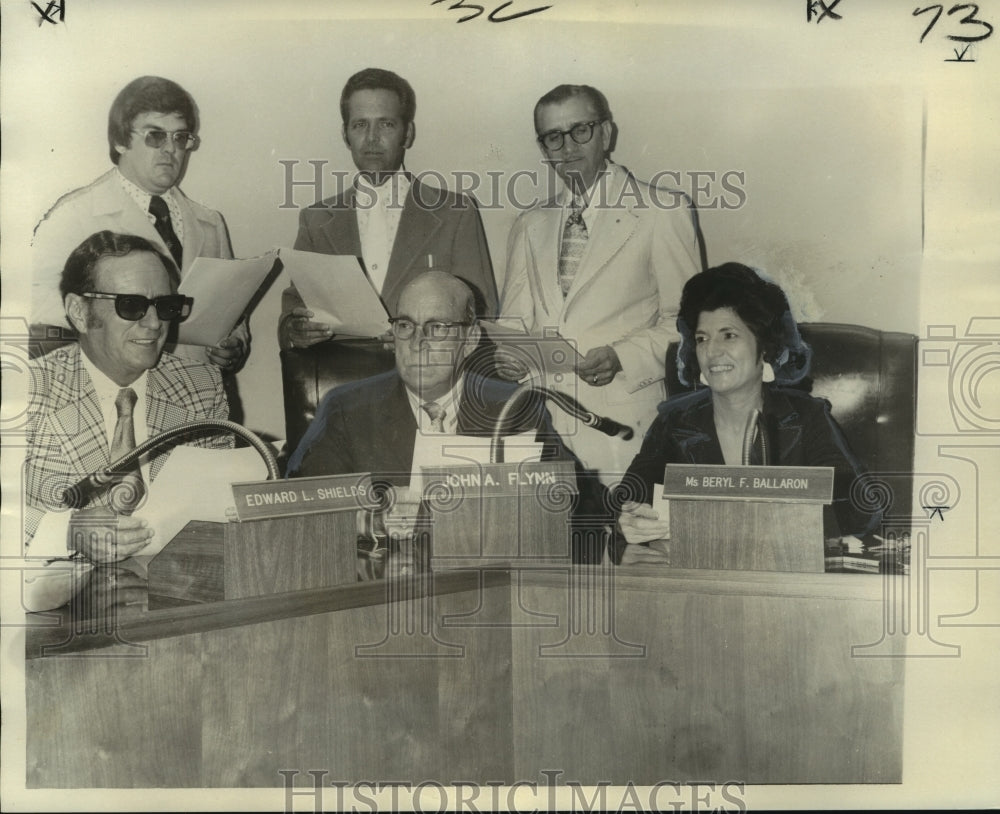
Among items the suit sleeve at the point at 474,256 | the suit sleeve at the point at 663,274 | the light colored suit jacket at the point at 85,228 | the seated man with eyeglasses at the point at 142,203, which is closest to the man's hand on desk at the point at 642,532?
the suit sleeve at the point at 663,274


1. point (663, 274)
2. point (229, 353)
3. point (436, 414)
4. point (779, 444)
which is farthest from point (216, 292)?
point (779, 444)

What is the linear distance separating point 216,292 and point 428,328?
0.60m

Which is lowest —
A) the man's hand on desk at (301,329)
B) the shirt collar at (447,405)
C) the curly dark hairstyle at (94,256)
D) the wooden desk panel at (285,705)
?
the wooden desk panel at (285,705)

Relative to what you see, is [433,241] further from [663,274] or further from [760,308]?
[760,308]

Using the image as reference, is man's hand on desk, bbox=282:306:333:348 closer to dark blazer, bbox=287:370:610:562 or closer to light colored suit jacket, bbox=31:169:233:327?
dark blazer, bbox=287:370:610:562

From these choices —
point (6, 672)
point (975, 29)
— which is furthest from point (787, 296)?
point (6, 672)

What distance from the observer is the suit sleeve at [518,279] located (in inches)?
126

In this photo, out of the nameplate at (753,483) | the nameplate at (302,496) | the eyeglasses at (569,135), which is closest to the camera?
the nameplate at (302,496)

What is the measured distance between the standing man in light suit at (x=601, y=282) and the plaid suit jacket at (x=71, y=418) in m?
0.91

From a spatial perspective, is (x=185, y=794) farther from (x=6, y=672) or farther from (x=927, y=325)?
(x=927, y=325)

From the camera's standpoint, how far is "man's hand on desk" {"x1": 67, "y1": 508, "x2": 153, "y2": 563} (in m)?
3.08

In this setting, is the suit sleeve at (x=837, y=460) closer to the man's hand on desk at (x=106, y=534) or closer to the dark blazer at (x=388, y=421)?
the dark blazer at (x=388, y=421)

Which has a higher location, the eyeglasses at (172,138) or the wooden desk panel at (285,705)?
the eyeglasses at (172,138)

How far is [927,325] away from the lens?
3166 mm
